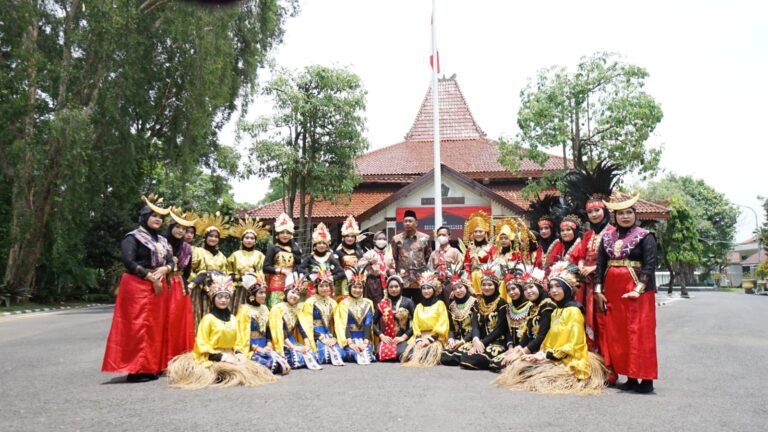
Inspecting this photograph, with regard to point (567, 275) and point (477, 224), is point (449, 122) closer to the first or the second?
point (477, 224)

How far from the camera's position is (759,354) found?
8664 millimetres

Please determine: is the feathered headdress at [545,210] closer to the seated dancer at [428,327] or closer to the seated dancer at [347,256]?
the seated dancer at [428,327]

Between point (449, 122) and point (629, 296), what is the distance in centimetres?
2531

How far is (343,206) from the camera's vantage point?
25.0 m

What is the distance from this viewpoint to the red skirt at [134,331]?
6469 mm

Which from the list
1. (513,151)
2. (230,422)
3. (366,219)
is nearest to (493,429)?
(230,422)

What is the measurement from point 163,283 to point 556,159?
21645 mm

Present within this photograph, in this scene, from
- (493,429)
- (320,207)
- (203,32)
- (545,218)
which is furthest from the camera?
(320,207)

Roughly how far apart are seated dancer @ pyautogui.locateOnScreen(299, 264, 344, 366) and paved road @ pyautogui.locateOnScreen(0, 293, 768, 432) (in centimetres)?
36

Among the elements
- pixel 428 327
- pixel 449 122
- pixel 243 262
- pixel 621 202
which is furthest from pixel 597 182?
pixel 449 122

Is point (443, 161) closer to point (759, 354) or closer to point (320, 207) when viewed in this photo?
point (320, 207)

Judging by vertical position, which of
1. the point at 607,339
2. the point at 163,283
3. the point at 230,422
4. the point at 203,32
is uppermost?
the point at 203,32

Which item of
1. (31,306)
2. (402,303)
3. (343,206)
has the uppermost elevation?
(343,206)

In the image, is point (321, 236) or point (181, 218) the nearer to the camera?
point (181, 218)
